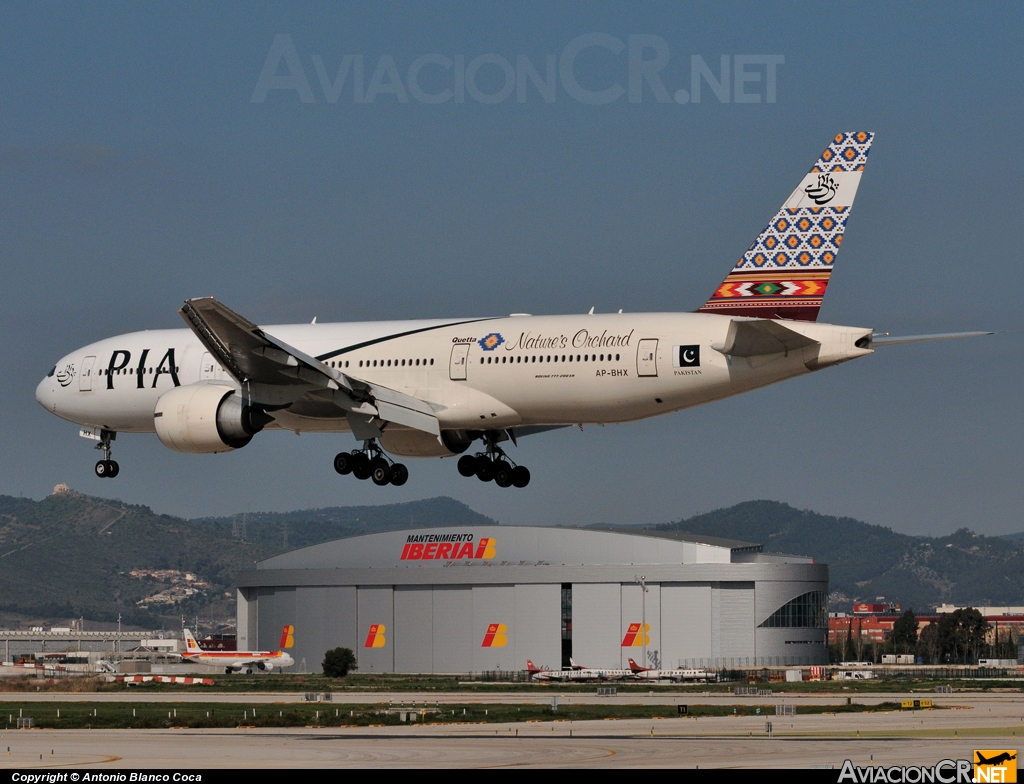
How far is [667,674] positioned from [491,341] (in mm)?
62371

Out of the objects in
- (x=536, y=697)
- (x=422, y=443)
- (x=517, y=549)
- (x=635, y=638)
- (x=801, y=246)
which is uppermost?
(x=801, y=246)

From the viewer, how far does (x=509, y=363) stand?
4075 cm

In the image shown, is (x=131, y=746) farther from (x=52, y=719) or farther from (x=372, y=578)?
(x=372, y=578)

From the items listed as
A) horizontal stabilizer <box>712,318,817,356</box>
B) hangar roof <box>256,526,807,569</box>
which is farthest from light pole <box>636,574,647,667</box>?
horizontal stabilizer <box>712,318,817,356</box>

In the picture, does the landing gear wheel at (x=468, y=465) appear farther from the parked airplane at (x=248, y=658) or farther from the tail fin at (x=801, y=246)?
the parked airplane at (x=248, y=658)

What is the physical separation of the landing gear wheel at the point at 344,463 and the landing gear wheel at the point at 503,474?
168 inches

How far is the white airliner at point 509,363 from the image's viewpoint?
38750mm

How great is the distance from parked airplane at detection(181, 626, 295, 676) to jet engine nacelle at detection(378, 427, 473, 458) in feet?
243

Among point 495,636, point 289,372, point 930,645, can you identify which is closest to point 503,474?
point 289,372

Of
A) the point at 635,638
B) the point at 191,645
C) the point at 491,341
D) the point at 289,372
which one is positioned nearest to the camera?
the point at 289,372

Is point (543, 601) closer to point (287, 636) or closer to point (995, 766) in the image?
point (287, 636)

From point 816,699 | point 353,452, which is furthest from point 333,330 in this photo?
point 816,699

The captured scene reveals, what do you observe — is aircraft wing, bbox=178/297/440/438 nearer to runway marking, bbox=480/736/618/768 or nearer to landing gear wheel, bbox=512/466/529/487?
landing gear wheel, bbox=512/466/529/487

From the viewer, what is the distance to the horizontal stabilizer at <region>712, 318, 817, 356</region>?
37.2 meters
